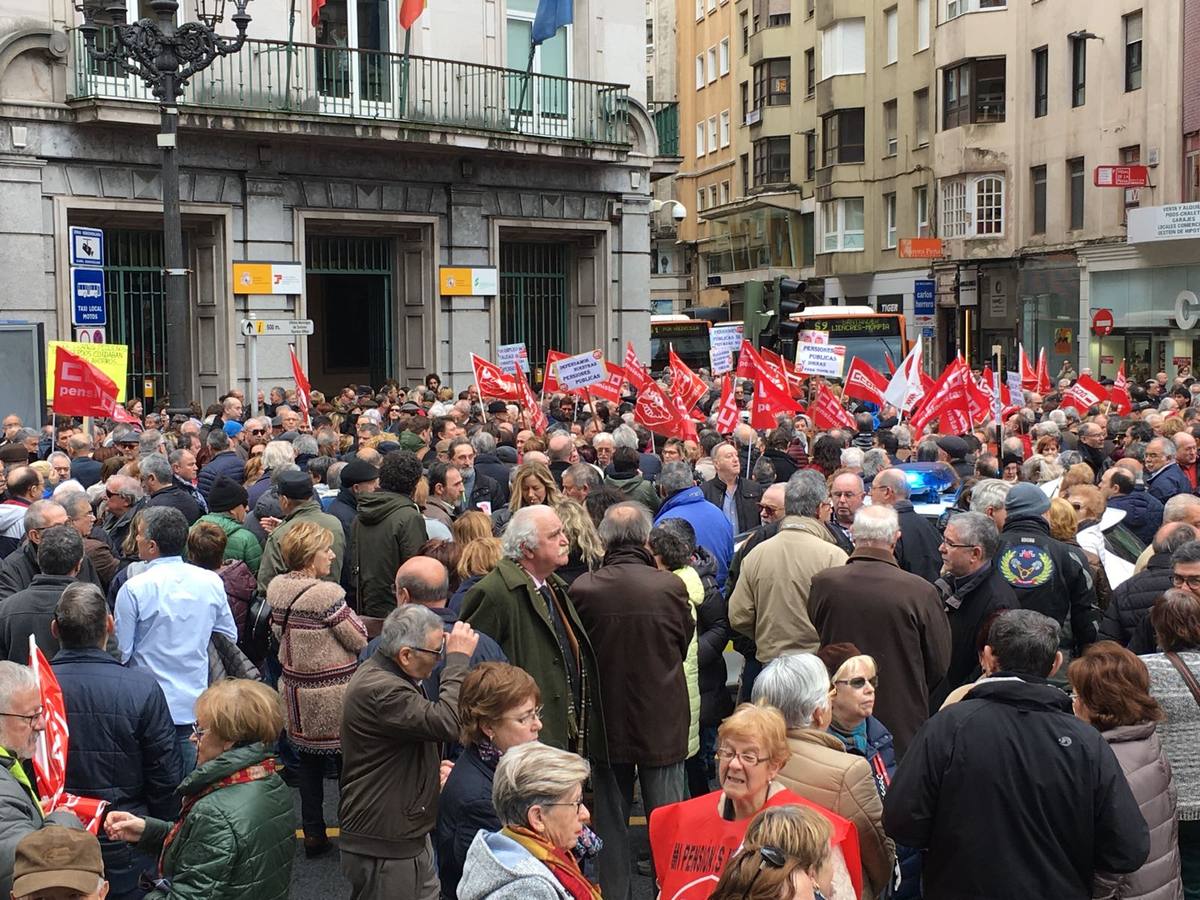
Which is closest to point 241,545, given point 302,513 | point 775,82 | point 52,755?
point 302,513

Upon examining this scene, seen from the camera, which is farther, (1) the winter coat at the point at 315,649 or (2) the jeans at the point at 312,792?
(2) the jeans at the point at 312,792

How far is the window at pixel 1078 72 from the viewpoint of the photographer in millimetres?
38438

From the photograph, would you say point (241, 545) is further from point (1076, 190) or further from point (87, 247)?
point (1076, 190)

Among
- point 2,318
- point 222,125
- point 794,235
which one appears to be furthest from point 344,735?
point 794,235

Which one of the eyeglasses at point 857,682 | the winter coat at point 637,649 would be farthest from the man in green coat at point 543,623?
the eyeglasses at point 857,682

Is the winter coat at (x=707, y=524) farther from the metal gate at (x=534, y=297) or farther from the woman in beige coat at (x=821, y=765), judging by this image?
the metal gate at (x=534, y=297)

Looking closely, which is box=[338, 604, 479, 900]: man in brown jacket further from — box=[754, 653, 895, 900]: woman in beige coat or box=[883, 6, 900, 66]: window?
box=[883, 6, 900, 66]: window

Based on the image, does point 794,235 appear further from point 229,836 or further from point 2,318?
point 229,836

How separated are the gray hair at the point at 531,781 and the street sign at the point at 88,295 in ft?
38.1

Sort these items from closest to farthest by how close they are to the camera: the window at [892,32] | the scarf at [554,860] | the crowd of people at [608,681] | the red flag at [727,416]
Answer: the scarf at [554,860] < the crowd of people at [608,681] < the red flag at [727,416] < the window at [892,32]

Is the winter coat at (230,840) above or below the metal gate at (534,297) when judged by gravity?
below

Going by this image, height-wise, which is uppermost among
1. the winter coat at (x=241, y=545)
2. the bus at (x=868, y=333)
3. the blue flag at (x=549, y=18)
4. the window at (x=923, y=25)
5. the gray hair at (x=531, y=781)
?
the window at (x=923, y=25)

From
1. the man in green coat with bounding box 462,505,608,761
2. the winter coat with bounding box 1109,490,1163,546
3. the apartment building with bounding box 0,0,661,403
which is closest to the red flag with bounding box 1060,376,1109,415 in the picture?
the winter coat with bounding box 1109,490,1163,546

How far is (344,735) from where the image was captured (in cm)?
530
